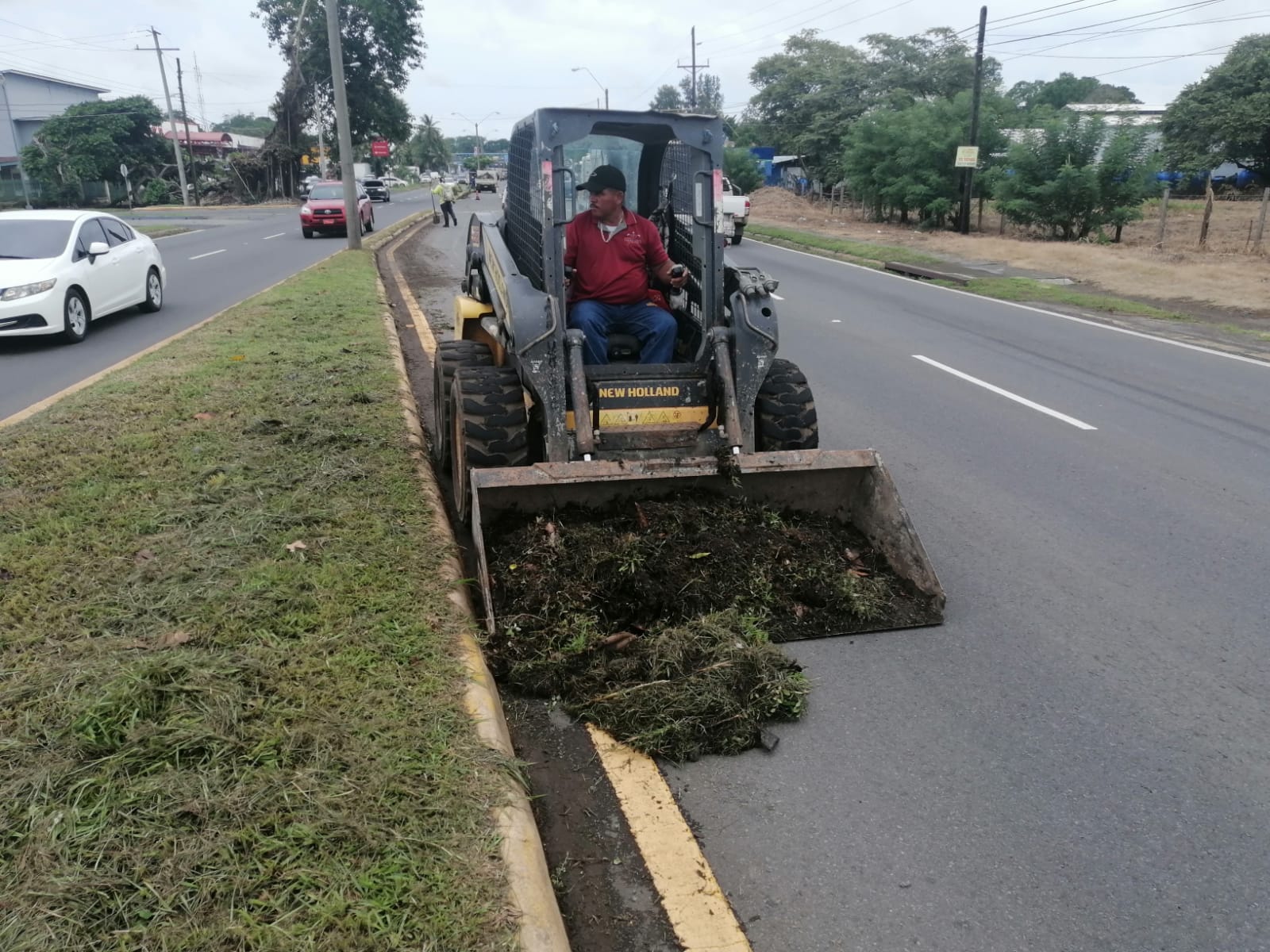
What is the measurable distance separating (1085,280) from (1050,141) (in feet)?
31.0

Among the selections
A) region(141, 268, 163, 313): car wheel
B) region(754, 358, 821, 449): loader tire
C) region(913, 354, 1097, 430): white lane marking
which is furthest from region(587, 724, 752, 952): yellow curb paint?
region(141, 268, 163, 313): car wheel

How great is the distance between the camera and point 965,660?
4156 millimetres

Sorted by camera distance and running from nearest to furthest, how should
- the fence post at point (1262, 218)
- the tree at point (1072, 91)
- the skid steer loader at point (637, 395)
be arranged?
the skid steer loader at point (637, 395) → the fence post at point (1262, 218) → the tree at point (1072, 91)

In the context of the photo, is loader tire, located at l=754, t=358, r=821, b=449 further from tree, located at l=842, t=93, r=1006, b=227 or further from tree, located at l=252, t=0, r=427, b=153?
tree, located at l=252, t=0, r=427, b=153

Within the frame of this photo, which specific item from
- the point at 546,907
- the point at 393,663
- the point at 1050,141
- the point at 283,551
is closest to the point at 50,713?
the point at 393,663

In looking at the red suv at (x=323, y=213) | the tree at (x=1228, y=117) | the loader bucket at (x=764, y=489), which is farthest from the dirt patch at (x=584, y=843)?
the tree at (x=1228, y=117)

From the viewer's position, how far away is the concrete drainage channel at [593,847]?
A: 8.59 ft

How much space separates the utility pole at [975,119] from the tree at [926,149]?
79cm

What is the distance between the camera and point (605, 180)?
5699 millimetres

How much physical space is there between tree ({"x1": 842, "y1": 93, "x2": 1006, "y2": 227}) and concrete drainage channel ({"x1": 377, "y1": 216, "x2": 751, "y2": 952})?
33.4m

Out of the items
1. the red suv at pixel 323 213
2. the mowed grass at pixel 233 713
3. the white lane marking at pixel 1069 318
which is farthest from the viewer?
the red suv at pixel 323 213

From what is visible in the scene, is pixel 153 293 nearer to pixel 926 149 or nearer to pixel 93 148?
pixel 926 149

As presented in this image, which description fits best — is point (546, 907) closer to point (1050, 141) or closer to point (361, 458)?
point (361, 458)

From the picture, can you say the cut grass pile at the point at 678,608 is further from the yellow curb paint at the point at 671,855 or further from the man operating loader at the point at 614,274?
the man operating loader at the point at 614,274
